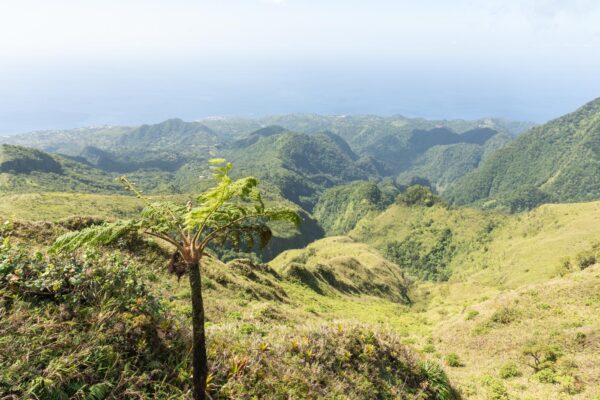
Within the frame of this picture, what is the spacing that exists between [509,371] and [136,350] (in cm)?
1893

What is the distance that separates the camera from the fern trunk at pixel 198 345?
557cm

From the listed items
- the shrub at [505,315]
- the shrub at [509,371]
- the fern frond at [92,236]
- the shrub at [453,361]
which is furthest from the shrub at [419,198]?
the fern frond at [92,236]

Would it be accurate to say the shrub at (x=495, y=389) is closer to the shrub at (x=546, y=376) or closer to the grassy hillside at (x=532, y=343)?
the grassy hillside at (x=532, y=343)

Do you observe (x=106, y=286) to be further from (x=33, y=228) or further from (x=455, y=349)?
(x=455, y=349)

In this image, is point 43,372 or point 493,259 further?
point 493,259

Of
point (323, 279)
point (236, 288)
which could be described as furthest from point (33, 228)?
point (323, 279)

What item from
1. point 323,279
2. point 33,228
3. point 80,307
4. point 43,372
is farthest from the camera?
point 323,279

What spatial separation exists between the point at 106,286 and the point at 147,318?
1.11 meters

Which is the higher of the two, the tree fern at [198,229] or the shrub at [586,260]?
the tree fern at [198,229]

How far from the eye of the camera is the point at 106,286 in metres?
7.05

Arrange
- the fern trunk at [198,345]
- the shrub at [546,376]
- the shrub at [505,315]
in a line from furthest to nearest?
the shrub at [505,315], the shrub at [546,376], the fern trunk at [198,345]

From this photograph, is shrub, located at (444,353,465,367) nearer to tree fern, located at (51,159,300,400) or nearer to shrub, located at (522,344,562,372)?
shrub, located at (522,344,562,372)

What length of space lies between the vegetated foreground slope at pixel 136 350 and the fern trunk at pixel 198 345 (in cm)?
49

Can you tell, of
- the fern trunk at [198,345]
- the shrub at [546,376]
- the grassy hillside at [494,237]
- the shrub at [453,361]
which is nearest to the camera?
the fern trunk at [198,345]
